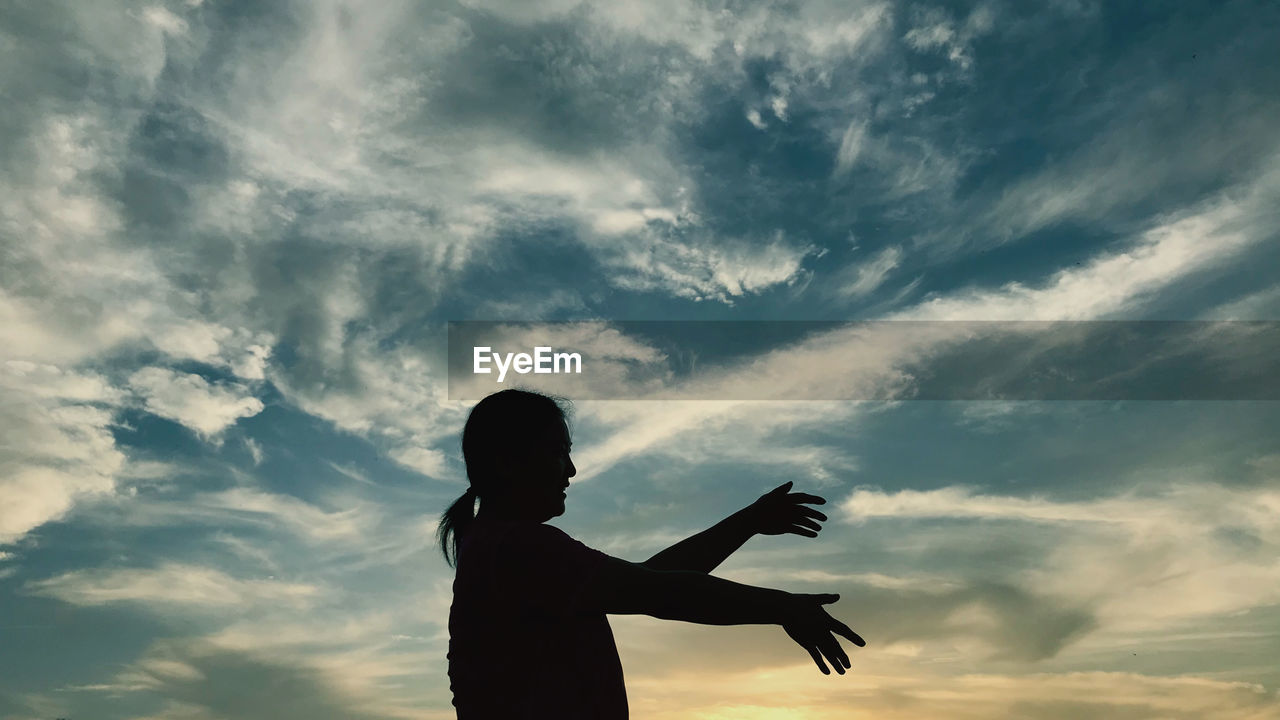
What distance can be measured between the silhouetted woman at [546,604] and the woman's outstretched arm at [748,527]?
132 cm

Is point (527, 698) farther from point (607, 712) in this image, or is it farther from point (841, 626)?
point (841, 626)

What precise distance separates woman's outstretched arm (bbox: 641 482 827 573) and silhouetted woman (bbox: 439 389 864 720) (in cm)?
A: 132

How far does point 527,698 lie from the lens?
158 inches

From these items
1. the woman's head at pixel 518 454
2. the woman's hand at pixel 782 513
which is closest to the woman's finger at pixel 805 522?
the woman's hand at pixel 782 513

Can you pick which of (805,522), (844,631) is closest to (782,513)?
(805,522)

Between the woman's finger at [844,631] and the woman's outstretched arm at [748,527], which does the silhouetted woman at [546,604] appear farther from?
the woman's outstretched arm at [748,527]

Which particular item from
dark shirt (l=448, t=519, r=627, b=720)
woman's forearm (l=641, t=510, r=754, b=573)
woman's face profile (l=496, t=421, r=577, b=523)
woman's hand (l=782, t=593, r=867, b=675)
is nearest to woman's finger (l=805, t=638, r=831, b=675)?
woman's hand (l=782, t=593, r=867, b=675)

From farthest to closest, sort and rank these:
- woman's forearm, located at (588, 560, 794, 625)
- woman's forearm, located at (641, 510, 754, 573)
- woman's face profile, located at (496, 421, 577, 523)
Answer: woman's forearm, located at (641, 510, 754, 573), woman's face profile, located at (496, 421, 577, 523), woman's forearm, located at (588, 560, 794, 625)

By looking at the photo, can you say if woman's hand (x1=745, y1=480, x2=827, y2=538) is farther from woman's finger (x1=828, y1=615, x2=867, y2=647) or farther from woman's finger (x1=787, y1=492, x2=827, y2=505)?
woman's finger (x1=828, y1=615, x2=867, y2=647)

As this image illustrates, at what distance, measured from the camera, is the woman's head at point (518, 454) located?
4527 mm

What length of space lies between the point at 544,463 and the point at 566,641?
2.88 feet

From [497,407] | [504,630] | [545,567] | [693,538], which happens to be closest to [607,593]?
[545,567]

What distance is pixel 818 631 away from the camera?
388 centimetres

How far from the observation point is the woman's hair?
4570mm
